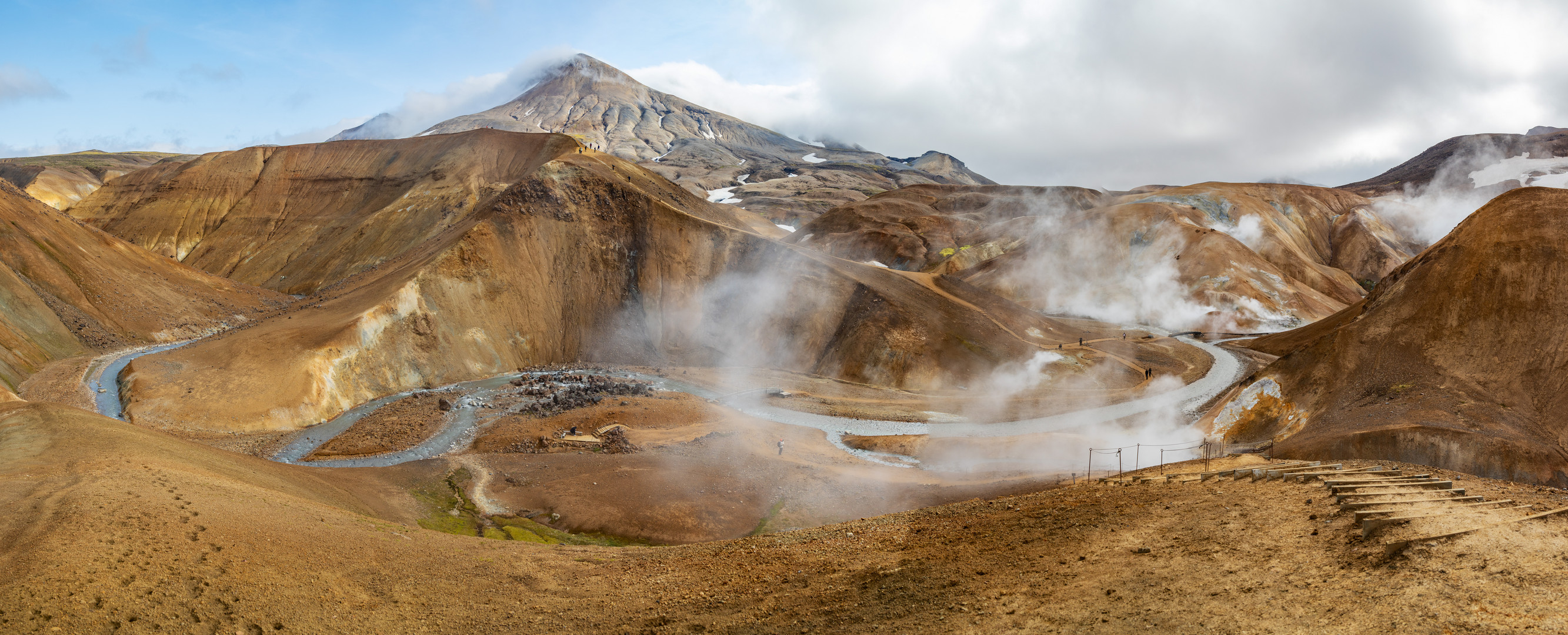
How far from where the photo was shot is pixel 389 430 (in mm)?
44250

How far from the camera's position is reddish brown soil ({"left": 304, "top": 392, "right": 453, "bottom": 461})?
135ft

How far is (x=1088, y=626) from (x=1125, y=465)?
26508 mm

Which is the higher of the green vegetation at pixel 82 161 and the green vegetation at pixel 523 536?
the green vegetation at pixel 82 161

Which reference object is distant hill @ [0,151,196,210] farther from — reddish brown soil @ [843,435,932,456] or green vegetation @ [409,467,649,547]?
reddish brown soil @ [843,435,932,456]

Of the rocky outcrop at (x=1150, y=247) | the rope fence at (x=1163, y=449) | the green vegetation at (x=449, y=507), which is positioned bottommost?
the green vegetation at (x=449, y=507)

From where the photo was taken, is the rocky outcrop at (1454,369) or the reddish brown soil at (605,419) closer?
the rocky outcrop at (1454,369)

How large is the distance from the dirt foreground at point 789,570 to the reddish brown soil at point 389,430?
19305mm

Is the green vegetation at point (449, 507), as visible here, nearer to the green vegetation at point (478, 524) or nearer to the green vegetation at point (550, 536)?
the green vegetation at point (478, 524)

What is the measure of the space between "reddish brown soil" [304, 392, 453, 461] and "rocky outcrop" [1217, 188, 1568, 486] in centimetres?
4385

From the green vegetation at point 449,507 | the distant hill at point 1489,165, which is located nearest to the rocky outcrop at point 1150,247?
the distant hill at point 1489,165

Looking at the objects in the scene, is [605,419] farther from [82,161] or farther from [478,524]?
[82,161]

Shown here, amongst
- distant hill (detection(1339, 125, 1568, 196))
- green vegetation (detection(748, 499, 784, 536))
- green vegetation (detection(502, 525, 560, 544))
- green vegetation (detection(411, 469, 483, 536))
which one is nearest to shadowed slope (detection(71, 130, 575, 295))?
green vegetation (detection(411, 469, 483, 536))

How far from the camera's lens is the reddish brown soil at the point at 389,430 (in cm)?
4128

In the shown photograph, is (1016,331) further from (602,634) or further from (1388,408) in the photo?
(602,634)
